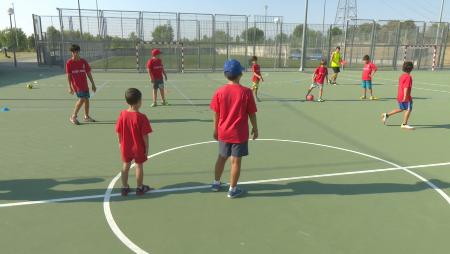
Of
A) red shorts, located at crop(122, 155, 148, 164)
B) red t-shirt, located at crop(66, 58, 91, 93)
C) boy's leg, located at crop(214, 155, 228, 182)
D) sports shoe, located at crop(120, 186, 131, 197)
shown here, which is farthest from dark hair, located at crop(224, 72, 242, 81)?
red t-shirt, located at crop(66, 58, 91, 93)

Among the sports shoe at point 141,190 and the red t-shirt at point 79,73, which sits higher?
the red t-shirt at point 79,73

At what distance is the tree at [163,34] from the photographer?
90.0 feet

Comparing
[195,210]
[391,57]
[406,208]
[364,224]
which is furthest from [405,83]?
[391,57]

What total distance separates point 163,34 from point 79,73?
65.2ft

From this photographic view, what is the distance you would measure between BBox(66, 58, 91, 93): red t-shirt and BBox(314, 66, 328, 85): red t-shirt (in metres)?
8.12

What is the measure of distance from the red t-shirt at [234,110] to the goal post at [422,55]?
31.0 m

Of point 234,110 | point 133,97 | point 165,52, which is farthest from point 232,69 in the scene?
point 165,52

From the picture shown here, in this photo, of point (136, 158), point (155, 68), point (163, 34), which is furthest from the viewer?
point (163, 34)

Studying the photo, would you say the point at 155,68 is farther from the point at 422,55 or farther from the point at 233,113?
the point at 422,55

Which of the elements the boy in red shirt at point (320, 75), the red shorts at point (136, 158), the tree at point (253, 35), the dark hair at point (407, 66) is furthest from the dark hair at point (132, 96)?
the tree at point (253, 35)

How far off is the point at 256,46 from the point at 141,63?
958 centimetres

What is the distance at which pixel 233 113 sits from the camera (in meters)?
4.48

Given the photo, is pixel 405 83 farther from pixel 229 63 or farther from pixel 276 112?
pixel 229 63

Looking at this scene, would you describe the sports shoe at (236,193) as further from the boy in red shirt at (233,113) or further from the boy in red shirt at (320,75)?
the boy in red shirt at (320,75)
